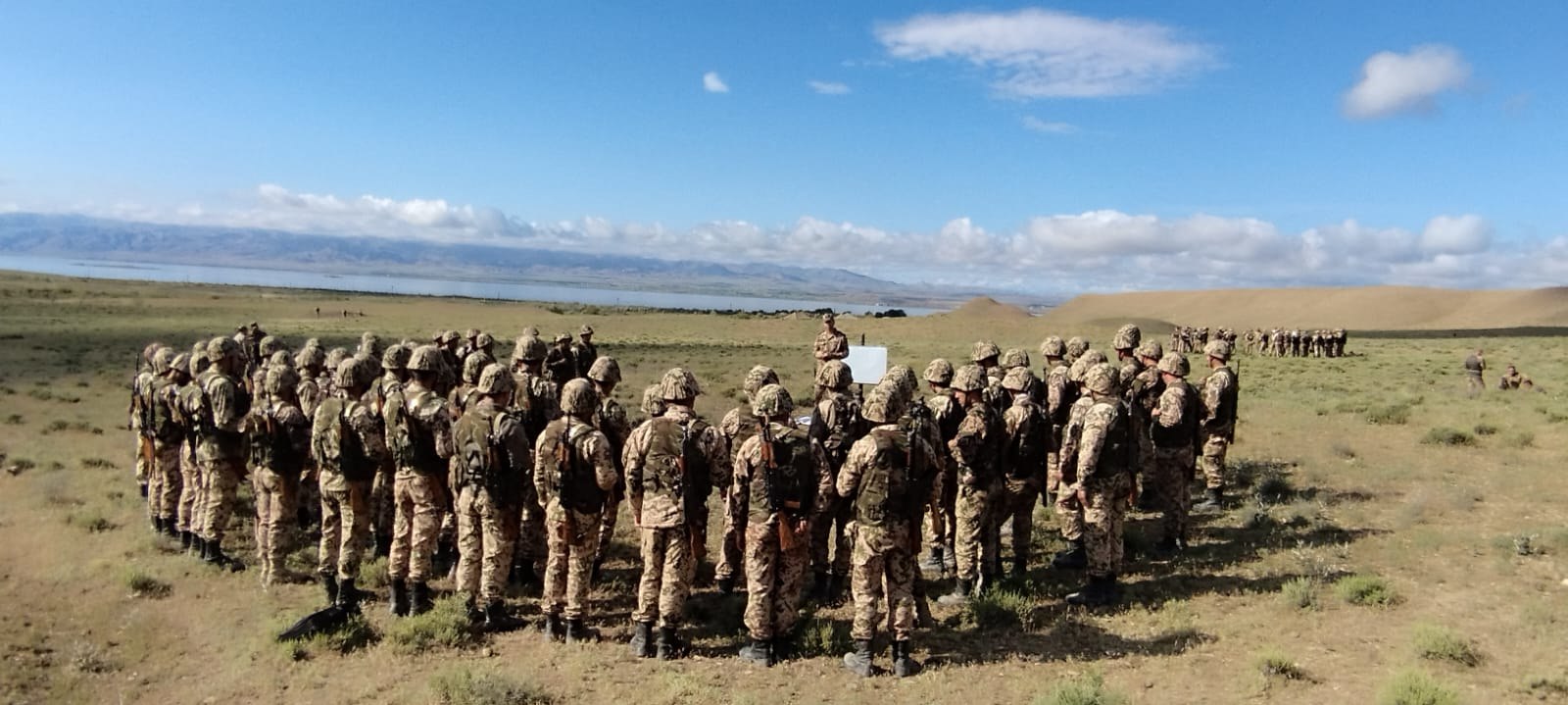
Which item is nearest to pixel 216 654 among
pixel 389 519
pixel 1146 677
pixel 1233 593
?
pixel 389 519

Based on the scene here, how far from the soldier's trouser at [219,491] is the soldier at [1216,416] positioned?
10.6m

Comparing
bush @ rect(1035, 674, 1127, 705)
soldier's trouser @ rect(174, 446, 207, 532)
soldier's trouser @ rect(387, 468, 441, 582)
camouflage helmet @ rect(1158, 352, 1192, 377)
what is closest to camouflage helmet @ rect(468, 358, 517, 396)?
soldier's trouser @ rect(387, 468, 441, 582)

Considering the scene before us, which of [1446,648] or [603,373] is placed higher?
[603,373]

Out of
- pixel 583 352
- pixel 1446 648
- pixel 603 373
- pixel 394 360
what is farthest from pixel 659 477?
pixel 583 352

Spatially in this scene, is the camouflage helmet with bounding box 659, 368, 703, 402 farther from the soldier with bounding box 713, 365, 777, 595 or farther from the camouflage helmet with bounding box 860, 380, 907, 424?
the camouflage helmet with bounding box 860, 380, 907, 424

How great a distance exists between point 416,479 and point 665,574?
2.35 metres

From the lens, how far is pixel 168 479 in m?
9.45

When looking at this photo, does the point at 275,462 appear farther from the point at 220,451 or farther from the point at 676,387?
→ the point at 676,387

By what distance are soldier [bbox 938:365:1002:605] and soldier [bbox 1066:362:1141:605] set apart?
77 centimetres

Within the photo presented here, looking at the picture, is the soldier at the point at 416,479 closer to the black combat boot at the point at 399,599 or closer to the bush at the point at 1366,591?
the black combat boot at the point at 399,599

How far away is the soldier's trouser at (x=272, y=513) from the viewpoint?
7867 mm

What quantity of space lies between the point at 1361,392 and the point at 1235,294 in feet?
300

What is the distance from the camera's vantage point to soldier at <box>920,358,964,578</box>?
283 inches

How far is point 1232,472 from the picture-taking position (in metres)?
12.9
